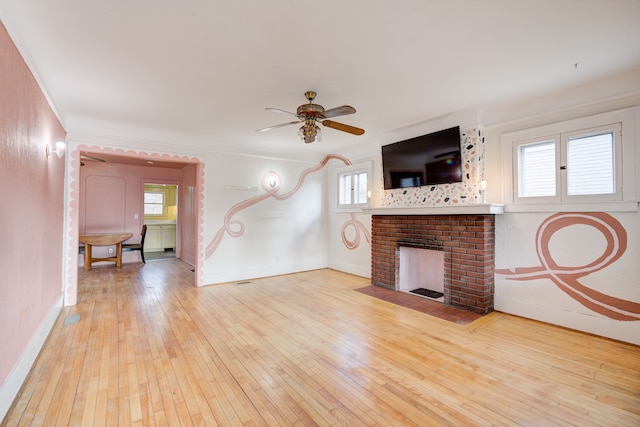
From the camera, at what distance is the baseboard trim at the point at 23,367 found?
5.84ft

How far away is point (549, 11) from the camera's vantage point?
1899 mm

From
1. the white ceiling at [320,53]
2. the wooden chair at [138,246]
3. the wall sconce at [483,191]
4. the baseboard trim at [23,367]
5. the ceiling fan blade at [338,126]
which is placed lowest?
the baseboard trim at [23,367]

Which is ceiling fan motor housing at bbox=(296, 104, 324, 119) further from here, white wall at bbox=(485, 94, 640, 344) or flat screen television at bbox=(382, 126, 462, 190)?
white wall at bbox=(485, 94, 640, 344)

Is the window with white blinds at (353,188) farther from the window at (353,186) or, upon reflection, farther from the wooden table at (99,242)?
the wooden table at (99,242)

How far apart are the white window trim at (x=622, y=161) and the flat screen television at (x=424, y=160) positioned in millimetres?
575

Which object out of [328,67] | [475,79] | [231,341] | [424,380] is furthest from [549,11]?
[231,341]

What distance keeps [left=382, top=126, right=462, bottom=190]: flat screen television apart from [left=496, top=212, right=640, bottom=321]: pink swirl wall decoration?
1.19 m

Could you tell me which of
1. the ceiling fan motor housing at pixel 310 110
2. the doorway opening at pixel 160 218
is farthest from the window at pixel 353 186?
the doorway opening at pixel 160 218

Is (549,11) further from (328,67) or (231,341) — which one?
(231,341)

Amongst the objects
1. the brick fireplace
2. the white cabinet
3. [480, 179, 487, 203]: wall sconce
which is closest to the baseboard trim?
the brick fireplace

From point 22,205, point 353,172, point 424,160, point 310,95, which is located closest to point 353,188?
point 353,172

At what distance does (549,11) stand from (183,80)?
10.1 ft

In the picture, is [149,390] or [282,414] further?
[149,390]

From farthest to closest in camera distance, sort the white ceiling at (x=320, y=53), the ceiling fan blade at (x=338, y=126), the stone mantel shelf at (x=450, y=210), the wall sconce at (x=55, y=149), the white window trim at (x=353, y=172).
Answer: the white window trim at (x=353, y=172) < the stone mantel shelf at (x=450, y=210) < the ceiling fan blade at (x=338, y=126) < the wall sconce at (x=55, y=149) < the white ceiling at (x=320, y=53)
